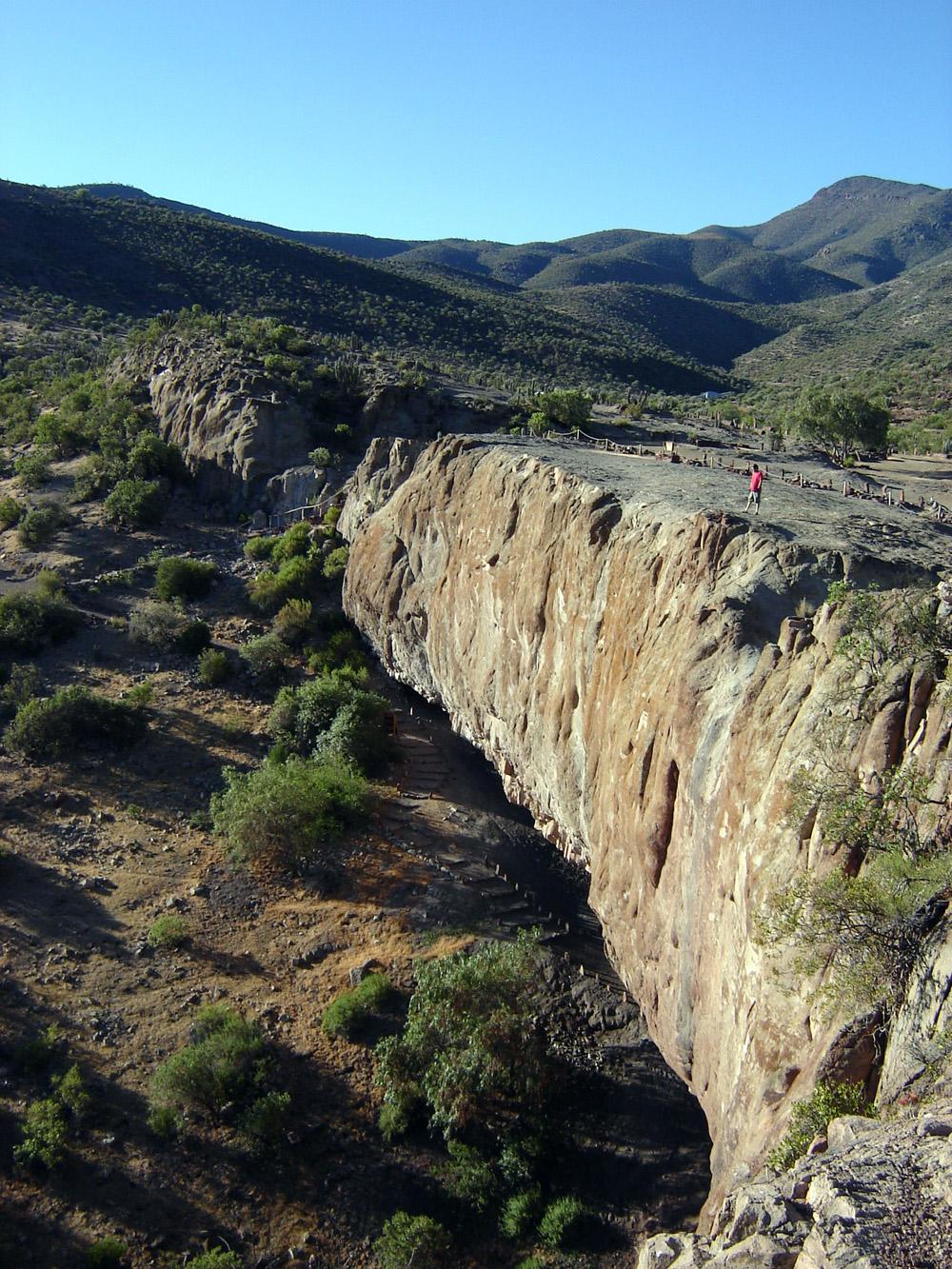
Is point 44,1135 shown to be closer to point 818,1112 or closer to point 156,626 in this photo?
point 818,1112

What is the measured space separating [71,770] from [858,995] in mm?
20976

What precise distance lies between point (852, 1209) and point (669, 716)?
294 inches

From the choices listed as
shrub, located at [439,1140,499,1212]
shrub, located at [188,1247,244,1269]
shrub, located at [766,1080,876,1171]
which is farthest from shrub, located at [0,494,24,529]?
shrub, located at [766,1080,876,1171]

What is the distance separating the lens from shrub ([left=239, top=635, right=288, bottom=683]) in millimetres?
27703

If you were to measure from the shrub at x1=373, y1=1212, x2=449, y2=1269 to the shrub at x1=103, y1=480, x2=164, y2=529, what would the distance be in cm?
3013

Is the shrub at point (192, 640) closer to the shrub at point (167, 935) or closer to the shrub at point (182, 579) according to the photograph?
the shrub at point (182, 579)

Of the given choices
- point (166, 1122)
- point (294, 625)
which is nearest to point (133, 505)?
point (294, 625)

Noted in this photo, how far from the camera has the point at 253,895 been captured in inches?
776

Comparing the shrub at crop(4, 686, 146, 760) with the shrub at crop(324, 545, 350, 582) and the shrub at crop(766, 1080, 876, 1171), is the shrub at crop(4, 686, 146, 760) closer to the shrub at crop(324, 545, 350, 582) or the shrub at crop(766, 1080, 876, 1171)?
the shrub at crop(324, 545, 350, 582)

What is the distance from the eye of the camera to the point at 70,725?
2395 centimetres

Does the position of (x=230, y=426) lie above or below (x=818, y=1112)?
above

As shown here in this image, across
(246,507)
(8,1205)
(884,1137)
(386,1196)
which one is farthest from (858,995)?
(246,507)

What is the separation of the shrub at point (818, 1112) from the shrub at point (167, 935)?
45.7ft

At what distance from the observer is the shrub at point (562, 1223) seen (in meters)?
13.4
